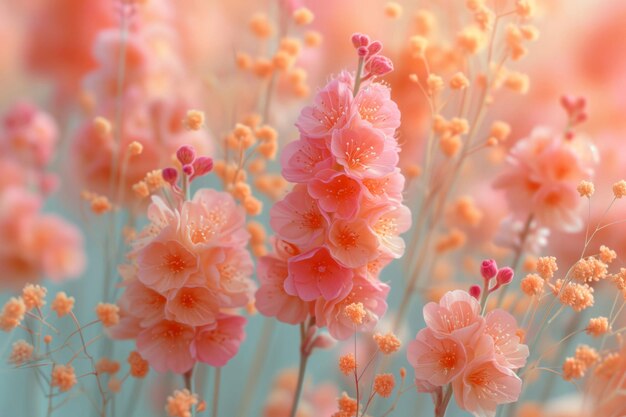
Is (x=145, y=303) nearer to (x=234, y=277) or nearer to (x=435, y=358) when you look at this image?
(x=234, y=277)

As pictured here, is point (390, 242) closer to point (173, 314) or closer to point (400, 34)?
point (173, 314)

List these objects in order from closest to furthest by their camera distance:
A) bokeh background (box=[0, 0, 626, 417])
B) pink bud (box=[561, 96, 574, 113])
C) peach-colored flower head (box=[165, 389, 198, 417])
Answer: peach-colored flower head (box=[165, 389, 198, 417]) → pink bud (box=[561, 96, 574, 113]) → bokeh background (box=[0, 0, 626, 417])

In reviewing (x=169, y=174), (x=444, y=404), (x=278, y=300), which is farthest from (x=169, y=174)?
(x=444, y=404)

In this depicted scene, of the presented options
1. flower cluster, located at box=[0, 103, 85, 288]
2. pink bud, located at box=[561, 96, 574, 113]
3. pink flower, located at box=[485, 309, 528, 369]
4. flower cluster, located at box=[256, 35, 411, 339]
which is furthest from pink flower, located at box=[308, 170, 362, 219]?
flower cluster, located at box=[0, 103, 85, 288]

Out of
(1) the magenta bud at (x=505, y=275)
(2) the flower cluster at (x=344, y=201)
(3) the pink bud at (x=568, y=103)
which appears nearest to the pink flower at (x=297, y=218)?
(2) the flower cluster at (x=344, y=201)

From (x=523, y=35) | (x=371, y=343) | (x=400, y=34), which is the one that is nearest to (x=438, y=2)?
(x=400, y=34)

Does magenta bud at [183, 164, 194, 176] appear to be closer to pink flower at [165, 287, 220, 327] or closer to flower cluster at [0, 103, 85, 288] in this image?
pink flower at [165, 287, 220, 327]

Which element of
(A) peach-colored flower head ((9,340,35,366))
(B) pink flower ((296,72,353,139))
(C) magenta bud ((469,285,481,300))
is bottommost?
(A) peach-colored flower head ((9,340,35,366))
